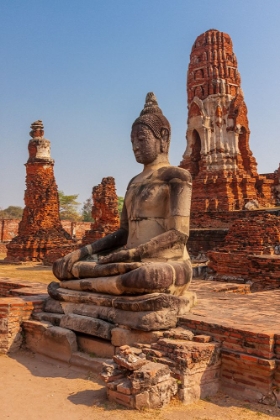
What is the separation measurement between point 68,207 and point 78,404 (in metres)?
51.0

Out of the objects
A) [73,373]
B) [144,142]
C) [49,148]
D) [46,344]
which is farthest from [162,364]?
[49,148]

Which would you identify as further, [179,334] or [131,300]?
[131,300]

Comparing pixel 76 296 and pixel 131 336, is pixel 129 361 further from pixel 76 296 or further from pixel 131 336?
pixel 76 296

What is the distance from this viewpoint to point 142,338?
3.82 metres

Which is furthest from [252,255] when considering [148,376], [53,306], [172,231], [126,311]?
[148,376]

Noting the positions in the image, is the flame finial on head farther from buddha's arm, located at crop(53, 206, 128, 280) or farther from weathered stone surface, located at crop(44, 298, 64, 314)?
weathered stone surface, located at crop(44, 298, 64, 314)

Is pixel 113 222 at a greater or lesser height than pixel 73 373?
greater

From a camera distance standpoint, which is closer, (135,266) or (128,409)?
(128,409)

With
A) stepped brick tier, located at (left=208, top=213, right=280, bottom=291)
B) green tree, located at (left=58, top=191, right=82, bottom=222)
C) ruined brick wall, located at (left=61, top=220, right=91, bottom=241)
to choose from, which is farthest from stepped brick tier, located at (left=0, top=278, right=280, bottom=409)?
green tree, located at (left=58, top=191, right=82, bottom=222)

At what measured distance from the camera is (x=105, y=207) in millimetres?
18094

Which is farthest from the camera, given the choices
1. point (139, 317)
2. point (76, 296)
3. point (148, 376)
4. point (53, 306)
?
point (53, 306)

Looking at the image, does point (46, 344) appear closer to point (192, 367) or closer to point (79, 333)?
point (79, 333)

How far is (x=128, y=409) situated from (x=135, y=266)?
55.5 inches

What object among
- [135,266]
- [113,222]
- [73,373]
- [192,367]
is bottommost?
[73,373]
